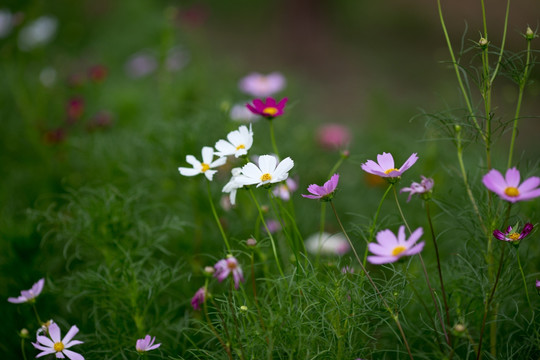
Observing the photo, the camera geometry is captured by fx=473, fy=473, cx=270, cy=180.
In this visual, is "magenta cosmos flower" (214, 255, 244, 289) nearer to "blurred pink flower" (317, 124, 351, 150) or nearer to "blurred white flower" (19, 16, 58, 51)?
"blurred pink flower" (317, 124, 351, 150)

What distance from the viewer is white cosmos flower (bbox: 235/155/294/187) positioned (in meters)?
0.77

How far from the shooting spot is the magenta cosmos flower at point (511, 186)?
0.64 meters

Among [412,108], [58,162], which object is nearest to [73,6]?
[58,162]

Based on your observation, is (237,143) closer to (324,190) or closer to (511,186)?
(324,190)

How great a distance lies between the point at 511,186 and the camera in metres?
0.68

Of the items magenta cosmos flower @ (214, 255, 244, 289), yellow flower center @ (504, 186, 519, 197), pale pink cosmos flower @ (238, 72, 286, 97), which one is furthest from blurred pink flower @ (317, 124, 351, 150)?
yellow flower center @ (504, 186, 519, 197)

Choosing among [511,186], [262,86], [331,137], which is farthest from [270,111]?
[331,137]

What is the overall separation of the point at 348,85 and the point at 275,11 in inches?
55.0

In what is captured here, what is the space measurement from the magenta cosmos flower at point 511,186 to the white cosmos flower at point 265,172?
11.7 inches

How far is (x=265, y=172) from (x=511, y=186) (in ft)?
1.26

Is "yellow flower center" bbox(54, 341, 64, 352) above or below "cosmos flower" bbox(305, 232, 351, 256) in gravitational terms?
above

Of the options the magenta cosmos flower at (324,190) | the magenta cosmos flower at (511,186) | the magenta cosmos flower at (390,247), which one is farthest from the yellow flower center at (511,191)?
the magenta cosmos flower at (324,190)

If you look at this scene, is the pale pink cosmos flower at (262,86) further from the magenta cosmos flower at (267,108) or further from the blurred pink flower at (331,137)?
the magenta cosmos flower at (267,108)

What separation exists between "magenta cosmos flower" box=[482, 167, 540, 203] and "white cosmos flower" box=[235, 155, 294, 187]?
296mm
